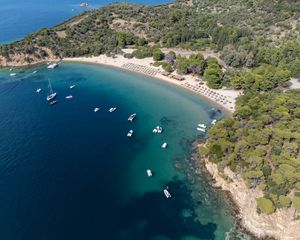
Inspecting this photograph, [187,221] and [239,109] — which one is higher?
[239,109]

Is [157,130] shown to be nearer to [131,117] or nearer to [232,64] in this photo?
[131,117]

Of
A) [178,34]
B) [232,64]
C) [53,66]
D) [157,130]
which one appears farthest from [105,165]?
[178,34]

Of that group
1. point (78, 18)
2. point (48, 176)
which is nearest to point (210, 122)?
point (48, 176)

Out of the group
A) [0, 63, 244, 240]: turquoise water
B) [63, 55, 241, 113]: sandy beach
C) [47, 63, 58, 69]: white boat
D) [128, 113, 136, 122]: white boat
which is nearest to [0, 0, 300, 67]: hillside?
[63, 55, 241, 113]: sandy beach

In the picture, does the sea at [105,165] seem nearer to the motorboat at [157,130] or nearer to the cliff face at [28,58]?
the motorboat at [157,130]

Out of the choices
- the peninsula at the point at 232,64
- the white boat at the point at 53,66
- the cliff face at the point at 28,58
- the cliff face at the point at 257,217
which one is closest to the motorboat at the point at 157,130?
the peninsula at the point at 232,64

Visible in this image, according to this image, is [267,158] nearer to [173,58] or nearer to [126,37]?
[173,58]

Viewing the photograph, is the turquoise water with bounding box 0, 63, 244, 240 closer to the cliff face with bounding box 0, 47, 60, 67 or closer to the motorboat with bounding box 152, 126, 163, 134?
the motorboat with bounding box 152, 126, 163, 134
